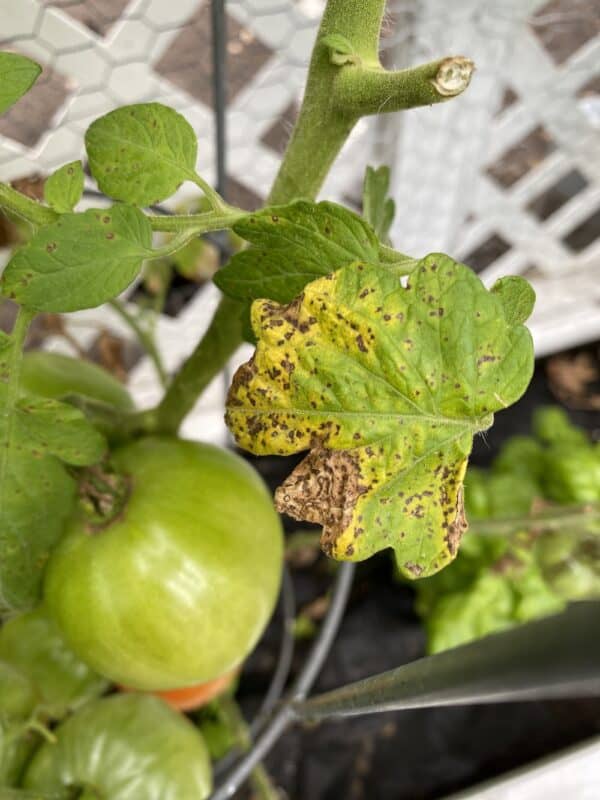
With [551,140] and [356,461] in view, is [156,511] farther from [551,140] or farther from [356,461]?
[551,140]

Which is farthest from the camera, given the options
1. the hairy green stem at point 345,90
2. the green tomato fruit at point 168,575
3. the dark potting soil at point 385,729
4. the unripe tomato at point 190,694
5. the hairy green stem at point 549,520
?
the dark potting soil at point 385,729

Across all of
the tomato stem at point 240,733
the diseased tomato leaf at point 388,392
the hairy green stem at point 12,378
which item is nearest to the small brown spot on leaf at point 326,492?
the diseased tomato leaf at point 388,392

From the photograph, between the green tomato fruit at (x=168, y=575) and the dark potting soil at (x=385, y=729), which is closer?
the green tomato fruit at (x=168, y=575)

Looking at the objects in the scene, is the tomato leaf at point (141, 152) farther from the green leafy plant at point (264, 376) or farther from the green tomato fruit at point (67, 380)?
the green tomato fruit at point (67, 380)

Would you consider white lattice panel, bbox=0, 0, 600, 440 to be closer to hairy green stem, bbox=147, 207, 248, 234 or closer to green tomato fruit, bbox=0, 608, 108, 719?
hairy green stem, bbox=147, 207, 248, 234

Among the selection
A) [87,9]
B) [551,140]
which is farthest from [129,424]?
[551,140]

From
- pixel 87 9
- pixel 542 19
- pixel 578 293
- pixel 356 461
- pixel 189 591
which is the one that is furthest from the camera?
pixel 578 293

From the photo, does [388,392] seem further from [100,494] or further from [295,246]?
[100,494]
